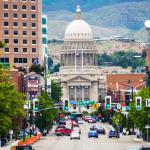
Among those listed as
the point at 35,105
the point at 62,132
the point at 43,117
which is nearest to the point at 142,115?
the point at 35,105

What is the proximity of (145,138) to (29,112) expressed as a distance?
20.0 m

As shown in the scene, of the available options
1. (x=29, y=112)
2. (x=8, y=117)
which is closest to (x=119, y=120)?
(x=29, y=112)

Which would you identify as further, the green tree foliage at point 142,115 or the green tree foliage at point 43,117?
the green tree foliage at point 43,117

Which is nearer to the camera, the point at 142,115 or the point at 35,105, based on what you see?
Answer: the point at 142,115

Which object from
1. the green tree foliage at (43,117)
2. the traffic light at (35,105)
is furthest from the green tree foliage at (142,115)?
the green tree foliage at (43,117)

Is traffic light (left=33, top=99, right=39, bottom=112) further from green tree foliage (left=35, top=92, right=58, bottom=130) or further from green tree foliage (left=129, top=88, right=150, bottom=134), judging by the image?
green tree foliage (left=129, top=88, right=150, bottom=134)

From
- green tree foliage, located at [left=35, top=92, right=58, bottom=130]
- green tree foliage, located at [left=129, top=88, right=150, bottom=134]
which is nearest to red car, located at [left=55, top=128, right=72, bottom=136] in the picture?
green tree foliage, located at [left=35, top=92, right=58, bottom=130]

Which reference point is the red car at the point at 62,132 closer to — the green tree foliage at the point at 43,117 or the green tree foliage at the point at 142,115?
the green tree foliage at the point at 43,117

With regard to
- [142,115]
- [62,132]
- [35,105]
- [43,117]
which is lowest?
[62,132]

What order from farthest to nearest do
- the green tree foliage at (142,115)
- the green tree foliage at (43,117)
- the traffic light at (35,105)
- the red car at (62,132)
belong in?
the green tree foliage at (43,117), the red car at (62,132), the traffic light at (35,105), the green tree foliage at (142,115)

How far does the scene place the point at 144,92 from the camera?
14238 cm

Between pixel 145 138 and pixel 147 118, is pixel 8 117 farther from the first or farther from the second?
pixel 145 138

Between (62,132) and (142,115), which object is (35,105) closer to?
(62,132)

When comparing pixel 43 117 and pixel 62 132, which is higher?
pixel 43 117
